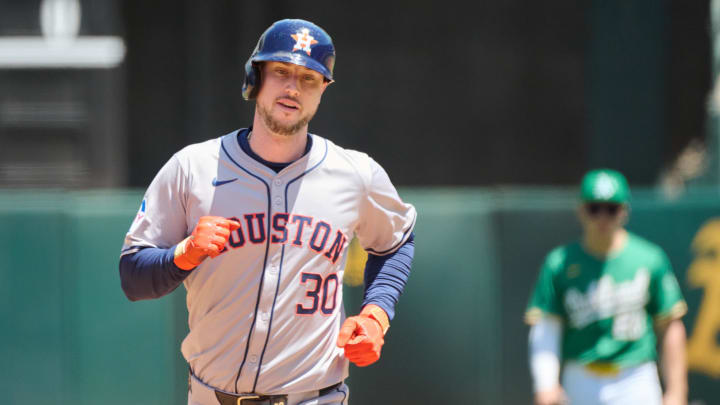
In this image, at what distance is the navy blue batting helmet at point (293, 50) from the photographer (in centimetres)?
266

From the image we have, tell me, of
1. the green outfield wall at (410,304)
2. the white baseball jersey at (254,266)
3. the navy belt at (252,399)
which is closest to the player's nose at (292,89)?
the white baseball jersey at (254,266)

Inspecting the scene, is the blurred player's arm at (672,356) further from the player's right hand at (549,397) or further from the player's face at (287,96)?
the player's face at (287,96)

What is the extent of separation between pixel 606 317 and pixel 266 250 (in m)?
2.20

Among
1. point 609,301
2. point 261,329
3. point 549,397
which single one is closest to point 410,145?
point 609,301

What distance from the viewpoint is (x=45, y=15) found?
816cm

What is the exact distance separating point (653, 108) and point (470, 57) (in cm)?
197

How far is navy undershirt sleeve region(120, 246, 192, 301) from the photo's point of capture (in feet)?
8.27

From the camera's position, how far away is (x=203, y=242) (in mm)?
2420

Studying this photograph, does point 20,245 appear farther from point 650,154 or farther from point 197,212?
point 650,154

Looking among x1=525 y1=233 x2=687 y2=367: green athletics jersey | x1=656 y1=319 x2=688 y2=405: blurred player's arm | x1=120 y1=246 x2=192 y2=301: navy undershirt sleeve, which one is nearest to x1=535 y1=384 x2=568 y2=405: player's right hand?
x1=525 y1=233 x2=687 y2=367: green athletics jersey

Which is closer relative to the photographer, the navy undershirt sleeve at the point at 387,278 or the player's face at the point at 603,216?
the navy undershirt sleeve at the point at 387,278

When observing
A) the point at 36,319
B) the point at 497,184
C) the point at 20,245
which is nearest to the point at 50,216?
the point at 20,245

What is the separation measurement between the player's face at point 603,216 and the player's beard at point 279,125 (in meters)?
2.16

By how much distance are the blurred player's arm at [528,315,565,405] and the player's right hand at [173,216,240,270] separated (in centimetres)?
228
